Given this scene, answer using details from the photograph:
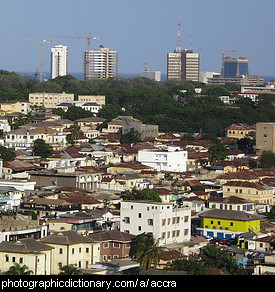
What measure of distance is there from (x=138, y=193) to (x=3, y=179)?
4.16 m

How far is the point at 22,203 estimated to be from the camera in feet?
71.4

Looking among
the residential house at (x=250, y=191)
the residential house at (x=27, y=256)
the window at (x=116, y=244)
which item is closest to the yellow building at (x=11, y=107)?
the residential house at (x=250, y=191)

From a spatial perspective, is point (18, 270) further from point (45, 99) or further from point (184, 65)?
point (184, 65)

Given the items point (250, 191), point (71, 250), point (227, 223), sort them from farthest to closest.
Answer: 1. point (250, 191)
2. point (227, 223)
3. point (71, 250)

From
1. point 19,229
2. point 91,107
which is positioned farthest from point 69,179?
point 91,107

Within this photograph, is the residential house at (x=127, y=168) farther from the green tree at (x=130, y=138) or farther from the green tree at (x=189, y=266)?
the green tree at (x=189, y=266)

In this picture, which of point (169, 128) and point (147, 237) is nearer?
point (147, 237)

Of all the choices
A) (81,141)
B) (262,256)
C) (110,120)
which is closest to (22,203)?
(262,256)

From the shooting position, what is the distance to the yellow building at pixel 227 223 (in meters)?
20.2

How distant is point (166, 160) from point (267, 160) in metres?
3.50

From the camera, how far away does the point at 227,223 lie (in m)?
20.4

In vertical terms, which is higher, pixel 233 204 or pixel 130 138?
pixel 130 138
